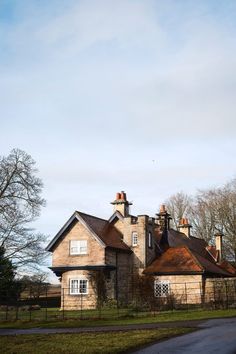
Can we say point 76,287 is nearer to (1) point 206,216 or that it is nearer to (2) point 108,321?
(2) point 108,321

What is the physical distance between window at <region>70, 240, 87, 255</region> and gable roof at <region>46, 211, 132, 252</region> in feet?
3.98

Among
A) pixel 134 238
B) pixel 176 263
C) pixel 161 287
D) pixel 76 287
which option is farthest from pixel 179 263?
pixel 76 287

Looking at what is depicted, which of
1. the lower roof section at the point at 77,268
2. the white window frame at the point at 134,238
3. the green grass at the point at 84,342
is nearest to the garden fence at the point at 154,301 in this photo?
the lower roof section at the point at 77,268

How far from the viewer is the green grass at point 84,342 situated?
1594cm

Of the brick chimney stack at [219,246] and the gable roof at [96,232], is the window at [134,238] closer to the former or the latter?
the gable roof at [96,232]

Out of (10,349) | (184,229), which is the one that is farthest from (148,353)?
(184,229)

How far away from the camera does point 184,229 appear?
54.8 meters

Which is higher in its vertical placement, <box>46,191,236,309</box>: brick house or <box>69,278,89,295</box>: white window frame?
<box>46,191,236,309</box>: brick house

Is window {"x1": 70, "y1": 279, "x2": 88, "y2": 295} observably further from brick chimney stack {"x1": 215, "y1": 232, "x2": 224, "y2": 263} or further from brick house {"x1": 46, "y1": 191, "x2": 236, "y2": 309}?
brick chimney stack {"x1": 215, "y1": 232, "x2": 224, "y2": 263}

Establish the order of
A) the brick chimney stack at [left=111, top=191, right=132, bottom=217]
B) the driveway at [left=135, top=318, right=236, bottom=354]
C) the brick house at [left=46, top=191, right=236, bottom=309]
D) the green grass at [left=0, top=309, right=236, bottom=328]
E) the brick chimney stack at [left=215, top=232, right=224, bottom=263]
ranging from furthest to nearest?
the brick chimney stack at [left=215, top=232, right=224, bottom=263], the brick chimney stack at [left=111, top=191, right=132, bottom=217], the brick house at [left=46, top=191, right=236, bottom=309], the green grass at [left=0, top=309, right=236, bottom=328], the driveway at [left=135, top=318, right=236, bottom=354]

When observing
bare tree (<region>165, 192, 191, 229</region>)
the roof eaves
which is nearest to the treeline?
bare tree (<region>165, 192, 191, 229</region>)

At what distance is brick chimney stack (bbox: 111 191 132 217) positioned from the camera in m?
46.3

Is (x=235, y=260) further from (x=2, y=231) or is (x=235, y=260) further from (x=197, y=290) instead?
(x=2, y=231)

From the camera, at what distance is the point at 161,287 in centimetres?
4075
